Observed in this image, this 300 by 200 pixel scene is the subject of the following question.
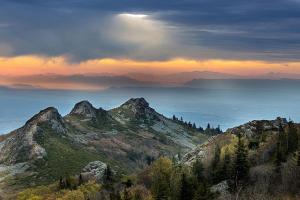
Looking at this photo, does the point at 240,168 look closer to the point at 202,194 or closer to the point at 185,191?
the point at 185,191

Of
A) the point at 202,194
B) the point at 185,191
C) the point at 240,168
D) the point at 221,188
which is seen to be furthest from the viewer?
the point at 240,168

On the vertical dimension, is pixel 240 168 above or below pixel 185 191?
above

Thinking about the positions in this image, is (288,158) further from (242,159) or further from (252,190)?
(252,190)

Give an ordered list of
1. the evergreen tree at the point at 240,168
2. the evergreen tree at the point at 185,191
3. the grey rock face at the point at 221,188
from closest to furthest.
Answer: the grey rock face at the point at 221,188, the evergreen tree at the point at 185,191, the evergreen tree at the point at 240,168

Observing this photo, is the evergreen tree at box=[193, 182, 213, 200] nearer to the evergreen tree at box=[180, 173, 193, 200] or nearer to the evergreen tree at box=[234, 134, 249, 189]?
the evergreen tree at box=[180, 173, 193, 200]

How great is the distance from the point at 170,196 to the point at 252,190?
3270cm

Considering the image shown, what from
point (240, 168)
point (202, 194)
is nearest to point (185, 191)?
point (202, 194)

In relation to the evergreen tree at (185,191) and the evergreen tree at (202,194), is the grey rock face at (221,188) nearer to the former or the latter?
the evergreen tree at (202,194)

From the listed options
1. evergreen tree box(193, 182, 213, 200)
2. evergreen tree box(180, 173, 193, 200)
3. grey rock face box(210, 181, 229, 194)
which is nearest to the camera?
evergreen tree box(193, 182, 213, 200)

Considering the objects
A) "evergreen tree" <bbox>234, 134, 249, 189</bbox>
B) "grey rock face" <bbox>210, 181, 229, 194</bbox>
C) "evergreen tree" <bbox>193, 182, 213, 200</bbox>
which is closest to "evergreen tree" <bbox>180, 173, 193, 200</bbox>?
"grey rock face" <bbox>210, 181, 229, 194</bbox>

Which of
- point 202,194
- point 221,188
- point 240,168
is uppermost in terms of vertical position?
point 240,168

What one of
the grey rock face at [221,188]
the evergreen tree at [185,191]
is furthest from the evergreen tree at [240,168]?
the evergreen tree at [185,191]

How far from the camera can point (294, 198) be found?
154 m

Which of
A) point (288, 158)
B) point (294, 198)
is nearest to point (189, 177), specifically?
point (288, 158)
